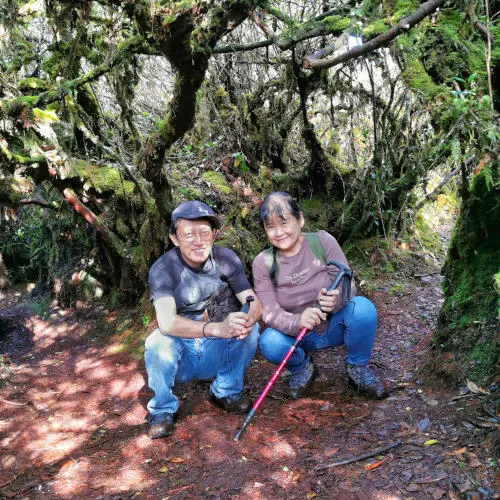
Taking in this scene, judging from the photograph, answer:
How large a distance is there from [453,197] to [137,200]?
661 centimetres

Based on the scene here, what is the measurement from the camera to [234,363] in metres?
4.19

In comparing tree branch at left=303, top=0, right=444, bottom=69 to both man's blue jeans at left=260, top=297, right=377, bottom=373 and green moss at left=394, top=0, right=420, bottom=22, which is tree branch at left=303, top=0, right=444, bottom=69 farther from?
man's blue jeans at left=260, top=297, right=377, bottom=373

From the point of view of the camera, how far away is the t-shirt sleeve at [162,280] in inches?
153

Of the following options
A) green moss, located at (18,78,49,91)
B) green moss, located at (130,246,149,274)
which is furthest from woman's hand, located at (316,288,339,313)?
green moss, located at (18,78,49,91)

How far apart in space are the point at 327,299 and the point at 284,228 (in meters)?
0.70

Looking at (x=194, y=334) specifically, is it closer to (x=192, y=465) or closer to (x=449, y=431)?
(x=192, y=465)

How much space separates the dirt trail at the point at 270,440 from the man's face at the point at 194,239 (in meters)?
1.41

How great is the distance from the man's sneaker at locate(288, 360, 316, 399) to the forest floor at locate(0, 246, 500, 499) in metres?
0.09

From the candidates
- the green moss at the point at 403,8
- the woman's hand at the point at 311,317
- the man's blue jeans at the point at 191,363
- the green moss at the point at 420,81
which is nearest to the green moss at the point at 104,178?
the man's blue jeans at the point at 191,363

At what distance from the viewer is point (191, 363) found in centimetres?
414

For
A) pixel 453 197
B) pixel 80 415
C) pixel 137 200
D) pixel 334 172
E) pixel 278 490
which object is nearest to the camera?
pixel 278 490

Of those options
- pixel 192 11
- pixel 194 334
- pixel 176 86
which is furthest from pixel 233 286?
pixel 192 11

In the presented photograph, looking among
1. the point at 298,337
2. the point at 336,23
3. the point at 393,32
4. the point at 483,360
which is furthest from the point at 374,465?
the point at 336,23

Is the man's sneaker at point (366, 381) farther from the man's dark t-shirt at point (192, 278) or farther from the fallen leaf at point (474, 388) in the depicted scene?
the man's dark t-shirt at point (192, 278)
